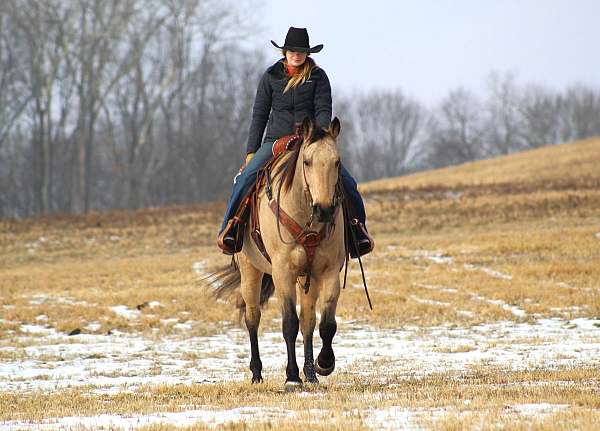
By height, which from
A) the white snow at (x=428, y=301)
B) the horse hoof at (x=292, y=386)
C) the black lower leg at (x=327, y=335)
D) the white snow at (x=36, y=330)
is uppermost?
the black lower leg at (x=327, y=335)

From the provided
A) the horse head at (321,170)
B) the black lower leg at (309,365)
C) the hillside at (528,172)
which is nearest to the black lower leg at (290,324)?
the black lower leg at (309,365)

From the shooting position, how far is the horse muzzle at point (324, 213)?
802 cm

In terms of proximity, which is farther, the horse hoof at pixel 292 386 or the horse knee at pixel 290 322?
the horse knee at pixel 290 322

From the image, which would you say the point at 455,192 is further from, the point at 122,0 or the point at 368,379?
the point at 368,379

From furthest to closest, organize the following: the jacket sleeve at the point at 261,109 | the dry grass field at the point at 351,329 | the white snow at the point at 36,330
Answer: the white snow at the point at 36,330
the jacket sleeve at the point at 261,109
the dry grass field at the point at 351,329

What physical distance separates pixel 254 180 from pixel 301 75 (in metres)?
1.14

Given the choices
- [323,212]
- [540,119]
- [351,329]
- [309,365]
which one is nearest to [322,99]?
[323,212]

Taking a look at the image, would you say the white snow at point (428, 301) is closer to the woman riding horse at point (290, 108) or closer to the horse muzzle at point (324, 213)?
the woman riding horse at point (290, 108)

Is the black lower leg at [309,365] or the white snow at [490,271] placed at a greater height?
the black lower leg at [309,365]

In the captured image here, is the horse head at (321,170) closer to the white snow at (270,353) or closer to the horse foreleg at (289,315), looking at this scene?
the horse foreleg at (289,315)

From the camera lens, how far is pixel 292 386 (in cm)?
866

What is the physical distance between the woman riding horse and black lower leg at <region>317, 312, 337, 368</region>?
39.9 inches

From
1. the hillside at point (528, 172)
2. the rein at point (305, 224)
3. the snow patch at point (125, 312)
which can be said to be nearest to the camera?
the rein at point (305, 224)

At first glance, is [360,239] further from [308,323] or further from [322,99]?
[322,99]
